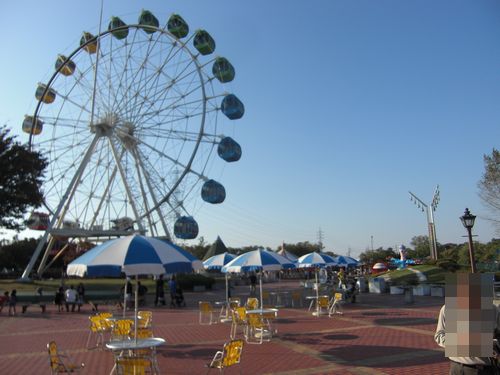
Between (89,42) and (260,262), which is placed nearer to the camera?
(260,262)

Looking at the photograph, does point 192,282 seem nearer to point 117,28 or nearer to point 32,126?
point 32,126

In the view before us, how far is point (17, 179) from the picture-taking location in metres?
28.6

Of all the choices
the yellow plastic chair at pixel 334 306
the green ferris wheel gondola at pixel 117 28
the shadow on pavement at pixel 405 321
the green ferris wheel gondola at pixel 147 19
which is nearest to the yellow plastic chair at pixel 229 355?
the shadow on pavement at pixel 405 321

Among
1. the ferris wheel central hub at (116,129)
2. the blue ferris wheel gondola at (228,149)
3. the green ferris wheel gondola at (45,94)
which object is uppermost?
the green ferris wheel gondola at (45,94)

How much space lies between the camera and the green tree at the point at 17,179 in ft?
91.2

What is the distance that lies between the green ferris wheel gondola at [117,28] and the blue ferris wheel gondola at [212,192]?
12.0 metres

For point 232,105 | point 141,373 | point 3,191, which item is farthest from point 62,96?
point 141,373

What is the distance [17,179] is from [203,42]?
14650 mm

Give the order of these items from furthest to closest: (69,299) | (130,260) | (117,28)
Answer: (117,28) < (69,299) < (130,260)

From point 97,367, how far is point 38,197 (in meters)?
23.8

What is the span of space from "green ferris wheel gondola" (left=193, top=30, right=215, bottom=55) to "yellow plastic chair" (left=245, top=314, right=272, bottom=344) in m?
22.8

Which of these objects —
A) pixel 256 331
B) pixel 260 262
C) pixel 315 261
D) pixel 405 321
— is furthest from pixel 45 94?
pixel 405 321

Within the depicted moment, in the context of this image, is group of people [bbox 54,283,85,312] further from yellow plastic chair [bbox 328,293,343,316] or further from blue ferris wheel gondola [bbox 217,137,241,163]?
blue ferris wheel gondola [bbox 217,137,241,163]

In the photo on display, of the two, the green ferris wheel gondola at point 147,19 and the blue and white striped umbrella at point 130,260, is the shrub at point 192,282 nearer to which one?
the green ferris wheel gondola at point 147,19
